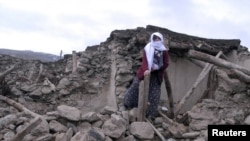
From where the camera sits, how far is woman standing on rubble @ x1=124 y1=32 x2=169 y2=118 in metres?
5.19

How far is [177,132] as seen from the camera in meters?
4.76

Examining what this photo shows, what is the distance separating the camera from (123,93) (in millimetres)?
6023

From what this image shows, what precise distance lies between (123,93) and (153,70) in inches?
39.5

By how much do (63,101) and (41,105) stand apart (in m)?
0.45

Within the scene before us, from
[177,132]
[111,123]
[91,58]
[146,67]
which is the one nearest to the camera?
[111,123]

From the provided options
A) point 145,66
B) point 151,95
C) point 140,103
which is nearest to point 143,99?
point 140,103

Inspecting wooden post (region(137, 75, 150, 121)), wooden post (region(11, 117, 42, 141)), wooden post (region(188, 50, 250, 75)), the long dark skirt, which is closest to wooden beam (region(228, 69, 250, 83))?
wooden post (region(188, 50, 250, 75))

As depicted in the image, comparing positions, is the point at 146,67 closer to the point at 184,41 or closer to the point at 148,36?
the point at 148,36

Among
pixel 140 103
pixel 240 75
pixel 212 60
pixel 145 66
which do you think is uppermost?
pixel 212 60

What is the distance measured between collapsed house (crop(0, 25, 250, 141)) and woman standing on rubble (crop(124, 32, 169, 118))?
0.88ft

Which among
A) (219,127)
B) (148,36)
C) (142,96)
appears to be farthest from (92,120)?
(148,36)

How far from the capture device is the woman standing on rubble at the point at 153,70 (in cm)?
519

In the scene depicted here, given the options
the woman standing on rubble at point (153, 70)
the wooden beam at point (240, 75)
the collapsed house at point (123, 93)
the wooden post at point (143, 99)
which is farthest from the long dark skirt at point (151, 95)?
the wooden beam at point (240, 75)

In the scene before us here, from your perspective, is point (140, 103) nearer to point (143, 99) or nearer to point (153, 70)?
point (143, 99)
